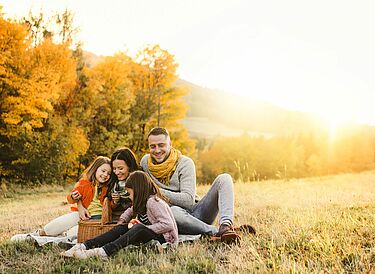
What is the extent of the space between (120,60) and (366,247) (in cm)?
2454

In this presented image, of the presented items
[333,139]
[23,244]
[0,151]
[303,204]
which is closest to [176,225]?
[23,244]

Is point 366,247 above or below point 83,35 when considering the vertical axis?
below

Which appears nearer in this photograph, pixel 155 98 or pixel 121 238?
pixel 121 238

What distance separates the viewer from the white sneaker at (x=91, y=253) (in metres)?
4.28

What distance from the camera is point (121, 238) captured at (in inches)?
178

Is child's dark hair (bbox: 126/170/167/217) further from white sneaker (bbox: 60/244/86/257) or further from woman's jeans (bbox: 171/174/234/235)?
white sneaker (bbox: 60/244/86/257)

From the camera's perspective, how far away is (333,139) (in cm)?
5419

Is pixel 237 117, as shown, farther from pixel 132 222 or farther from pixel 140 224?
pixel 140 224

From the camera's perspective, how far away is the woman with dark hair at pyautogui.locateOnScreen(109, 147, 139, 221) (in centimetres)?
544

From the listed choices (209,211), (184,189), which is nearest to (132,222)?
(184,189)

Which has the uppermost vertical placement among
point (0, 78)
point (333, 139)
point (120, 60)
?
point (120, 60)

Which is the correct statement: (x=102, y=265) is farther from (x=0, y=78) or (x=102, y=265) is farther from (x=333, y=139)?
(x=333, y=139)

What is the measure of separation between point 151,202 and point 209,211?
1.08 m

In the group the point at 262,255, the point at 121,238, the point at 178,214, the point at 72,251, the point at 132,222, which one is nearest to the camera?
the point at 262,255
